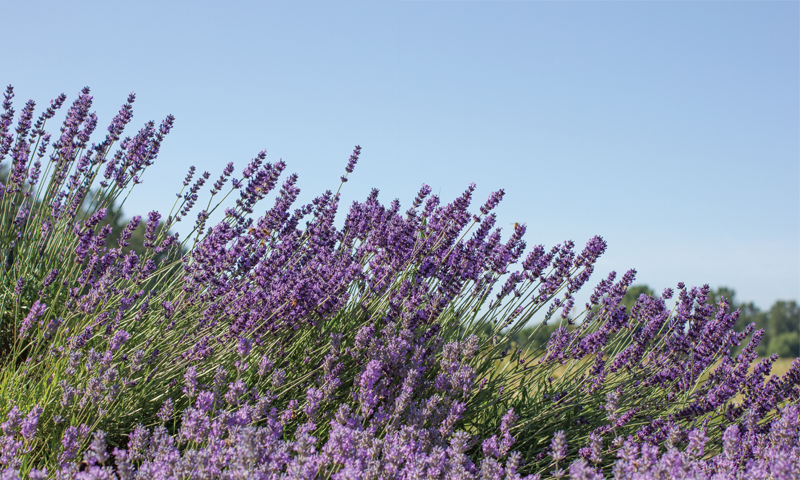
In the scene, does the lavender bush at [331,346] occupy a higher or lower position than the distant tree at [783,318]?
lower

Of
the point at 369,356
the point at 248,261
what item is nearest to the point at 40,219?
the point at 248,261

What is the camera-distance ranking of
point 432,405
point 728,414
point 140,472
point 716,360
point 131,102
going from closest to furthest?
point 140,472 < point 432,405 < point 728,414 < point 716,360 < point 131,102

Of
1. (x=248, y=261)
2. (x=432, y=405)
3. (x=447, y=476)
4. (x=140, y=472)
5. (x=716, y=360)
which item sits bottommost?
(x=140, y=472)

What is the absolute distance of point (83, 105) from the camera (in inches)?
170

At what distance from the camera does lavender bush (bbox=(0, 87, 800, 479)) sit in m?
2.44

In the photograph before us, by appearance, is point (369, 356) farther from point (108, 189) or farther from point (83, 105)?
point (83, 105)

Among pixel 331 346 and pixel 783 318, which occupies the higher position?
pixel 783 318

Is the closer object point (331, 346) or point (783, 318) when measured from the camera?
point (331, 346)

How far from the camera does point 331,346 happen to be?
3.13 meters

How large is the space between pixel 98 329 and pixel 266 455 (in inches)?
66.5

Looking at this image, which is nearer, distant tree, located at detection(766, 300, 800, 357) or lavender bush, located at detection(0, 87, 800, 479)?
lavender bush, located at detection(0, 87, 800, 479)

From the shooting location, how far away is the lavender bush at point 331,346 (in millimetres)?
2441

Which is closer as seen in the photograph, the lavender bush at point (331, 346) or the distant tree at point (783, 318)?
the lavender bush at point (331, 346)

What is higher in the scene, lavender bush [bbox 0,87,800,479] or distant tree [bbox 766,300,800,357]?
distant tree [bbox 766,300,800,357]
